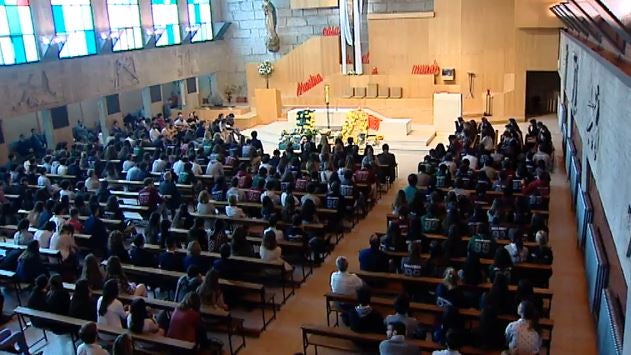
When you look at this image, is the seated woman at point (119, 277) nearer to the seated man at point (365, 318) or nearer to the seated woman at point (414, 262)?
Answer: the seated man at point (365, 318)

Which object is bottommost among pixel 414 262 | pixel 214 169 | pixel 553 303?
pixel 553 303

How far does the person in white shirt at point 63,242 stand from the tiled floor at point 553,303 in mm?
1191

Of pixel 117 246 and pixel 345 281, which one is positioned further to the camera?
pixel 117 246

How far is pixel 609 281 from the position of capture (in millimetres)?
7172

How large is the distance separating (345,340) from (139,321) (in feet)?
7.55

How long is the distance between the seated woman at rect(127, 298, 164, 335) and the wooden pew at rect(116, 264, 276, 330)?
4.78ft

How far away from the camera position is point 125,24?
2089cm

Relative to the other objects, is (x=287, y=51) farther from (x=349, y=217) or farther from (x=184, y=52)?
(x=349, y=217)

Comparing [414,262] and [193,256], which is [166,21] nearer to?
[193,256]

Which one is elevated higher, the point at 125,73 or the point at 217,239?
the point at 125,73

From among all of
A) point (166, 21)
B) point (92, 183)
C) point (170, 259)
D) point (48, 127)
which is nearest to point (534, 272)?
point (170, 259)

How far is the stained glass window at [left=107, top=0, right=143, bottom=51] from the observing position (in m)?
20.2

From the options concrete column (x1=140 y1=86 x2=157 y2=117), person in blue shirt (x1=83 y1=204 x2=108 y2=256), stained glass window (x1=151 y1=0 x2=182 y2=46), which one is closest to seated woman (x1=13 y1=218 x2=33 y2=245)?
person in blue shirt (x1=83 y1=204 x2=108 y2=256)

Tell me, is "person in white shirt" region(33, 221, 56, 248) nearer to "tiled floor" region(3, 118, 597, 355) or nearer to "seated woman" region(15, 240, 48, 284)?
"seated woman" region(15, 240, 48, 284)
